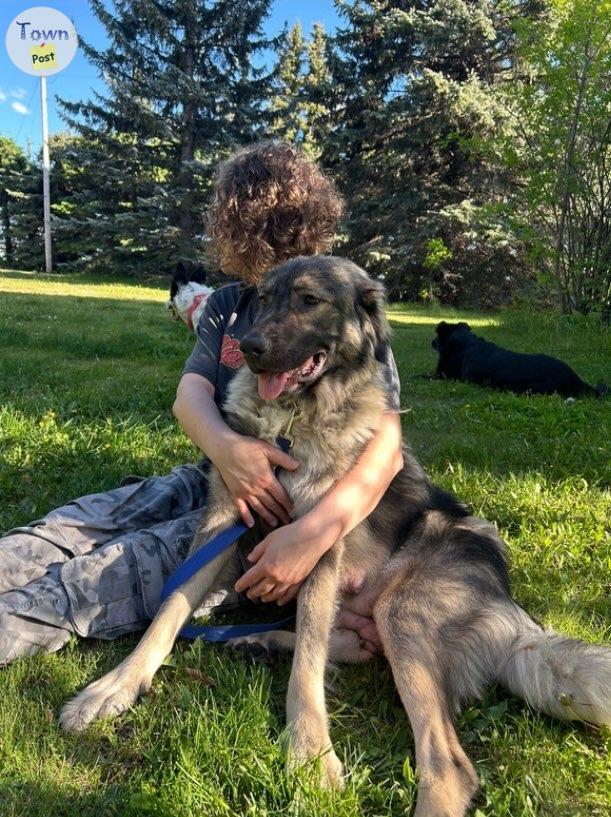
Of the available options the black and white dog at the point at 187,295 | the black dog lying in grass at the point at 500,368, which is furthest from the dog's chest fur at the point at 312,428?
the black and white dog at the point at 187,295

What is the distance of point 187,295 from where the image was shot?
9.30m

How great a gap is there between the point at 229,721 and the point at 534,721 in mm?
930

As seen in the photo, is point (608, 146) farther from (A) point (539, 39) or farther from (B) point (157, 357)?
(B) point (157, 357)

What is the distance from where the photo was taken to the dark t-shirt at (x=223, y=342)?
282 centimetres

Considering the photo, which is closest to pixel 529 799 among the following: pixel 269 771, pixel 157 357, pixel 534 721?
pixel 534 721

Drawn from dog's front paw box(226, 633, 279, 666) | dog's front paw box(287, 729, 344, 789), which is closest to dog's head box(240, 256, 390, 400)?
dog's front paw box(226, 633, 279, 666)

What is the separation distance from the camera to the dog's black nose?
2209 mm

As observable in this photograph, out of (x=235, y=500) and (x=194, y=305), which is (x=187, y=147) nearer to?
(x=194, y=305)

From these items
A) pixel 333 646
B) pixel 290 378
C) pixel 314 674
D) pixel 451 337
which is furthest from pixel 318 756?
pixel 451 337

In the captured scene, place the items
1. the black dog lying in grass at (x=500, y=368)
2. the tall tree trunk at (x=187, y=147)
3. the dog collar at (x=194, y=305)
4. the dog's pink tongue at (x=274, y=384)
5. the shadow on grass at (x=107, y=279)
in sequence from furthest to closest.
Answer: the tall tree trunk at (x=187, y=147) < the shadow on grass at (x=107, y=279) < the dog collar at (x=194, y=305) < the black dog lying in grass at (x=500, y=368) < the dog's pink tongue at (x=274, y=384)

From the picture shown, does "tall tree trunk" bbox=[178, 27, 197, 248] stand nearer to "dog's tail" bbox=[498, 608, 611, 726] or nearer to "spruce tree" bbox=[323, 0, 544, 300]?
"spruce tree" bbox=[323, 0, 544, 300]

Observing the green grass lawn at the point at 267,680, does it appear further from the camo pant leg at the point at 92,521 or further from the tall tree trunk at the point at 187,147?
the tall tree trunk at the point at 187,147

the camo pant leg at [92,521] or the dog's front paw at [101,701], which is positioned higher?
the camo pant leg at [92,521]
